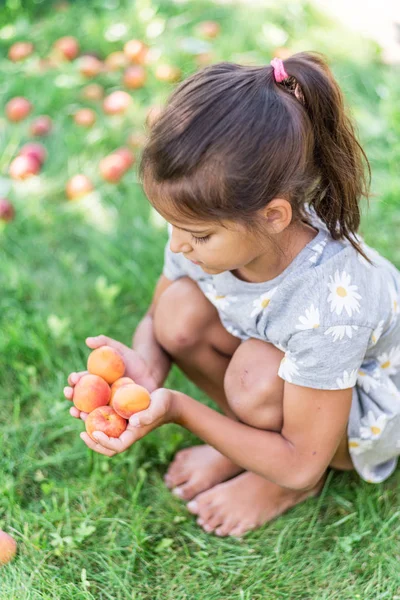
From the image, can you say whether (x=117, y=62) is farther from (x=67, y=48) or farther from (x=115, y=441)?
(x=115, y=441)

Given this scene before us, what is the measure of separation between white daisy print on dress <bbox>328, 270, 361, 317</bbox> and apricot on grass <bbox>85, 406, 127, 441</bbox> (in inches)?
21.5

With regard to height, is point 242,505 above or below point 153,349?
below

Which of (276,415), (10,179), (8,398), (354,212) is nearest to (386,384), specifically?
(276,415)

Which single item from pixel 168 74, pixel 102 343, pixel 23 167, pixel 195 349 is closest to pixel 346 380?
pixel 195 349

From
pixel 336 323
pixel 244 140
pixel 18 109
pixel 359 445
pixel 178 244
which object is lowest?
pixel 359 445

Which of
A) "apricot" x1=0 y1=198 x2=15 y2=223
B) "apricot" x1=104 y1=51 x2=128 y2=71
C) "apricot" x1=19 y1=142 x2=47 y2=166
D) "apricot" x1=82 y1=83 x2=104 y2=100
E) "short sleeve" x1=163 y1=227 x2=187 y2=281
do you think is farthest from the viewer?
"apricot" x1=104 y1=51 x2=128 y2=71

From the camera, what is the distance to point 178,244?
1.58 metres

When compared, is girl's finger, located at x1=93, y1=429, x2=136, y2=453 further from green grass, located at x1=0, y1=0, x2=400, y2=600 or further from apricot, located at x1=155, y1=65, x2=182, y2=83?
apricot, located at x1=155, y1=65, x2=182, y2=83

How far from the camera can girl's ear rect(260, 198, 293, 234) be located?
1.50 metres

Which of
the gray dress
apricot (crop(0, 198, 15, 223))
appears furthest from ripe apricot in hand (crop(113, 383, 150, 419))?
apricot (crop(0, 198, 15, 223))

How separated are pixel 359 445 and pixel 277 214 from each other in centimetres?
66

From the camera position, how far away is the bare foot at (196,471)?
202cm

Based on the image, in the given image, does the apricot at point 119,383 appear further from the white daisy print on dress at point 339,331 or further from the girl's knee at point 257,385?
the white daisy print on dress at point 339,331

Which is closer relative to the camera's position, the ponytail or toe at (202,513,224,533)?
the ponytail
